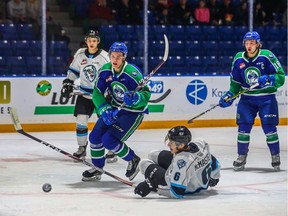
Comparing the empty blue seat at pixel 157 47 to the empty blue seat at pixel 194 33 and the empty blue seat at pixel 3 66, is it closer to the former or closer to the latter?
the empty blue seat at pixel 194 33

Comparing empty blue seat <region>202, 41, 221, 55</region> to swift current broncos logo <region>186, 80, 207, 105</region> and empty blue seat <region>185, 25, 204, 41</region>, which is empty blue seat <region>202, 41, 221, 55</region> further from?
swift current broncos logo <region>186, 80, 207, 105</region>

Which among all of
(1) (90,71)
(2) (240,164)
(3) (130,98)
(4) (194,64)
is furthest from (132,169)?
(4) (194,64)

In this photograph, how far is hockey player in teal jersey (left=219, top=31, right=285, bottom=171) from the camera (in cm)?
780

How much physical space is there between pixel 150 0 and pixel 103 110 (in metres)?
5.82

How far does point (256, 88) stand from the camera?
25.8 feet

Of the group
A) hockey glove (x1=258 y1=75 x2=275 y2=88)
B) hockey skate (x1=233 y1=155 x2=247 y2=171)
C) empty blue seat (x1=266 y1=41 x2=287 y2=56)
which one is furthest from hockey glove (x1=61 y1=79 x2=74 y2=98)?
empty blue seat (x1=266 y1=41 x2=287 y2=56)

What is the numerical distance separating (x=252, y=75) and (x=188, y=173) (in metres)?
2.03

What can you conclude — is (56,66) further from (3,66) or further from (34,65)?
(3,66)

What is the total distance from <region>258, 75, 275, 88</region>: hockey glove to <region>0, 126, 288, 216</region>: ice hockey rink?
0.80 metres

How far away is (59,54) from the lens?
1147 cm

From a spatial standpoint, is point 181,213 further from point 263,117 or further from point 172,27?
point 172,27

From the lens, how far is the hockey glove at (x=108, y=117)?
6.84 meters

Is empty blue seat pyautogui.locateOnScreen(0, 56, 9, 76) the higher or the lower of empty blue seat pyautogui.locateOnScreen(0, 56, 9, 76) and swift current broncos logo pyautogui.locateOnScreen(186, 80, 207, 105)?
the higher

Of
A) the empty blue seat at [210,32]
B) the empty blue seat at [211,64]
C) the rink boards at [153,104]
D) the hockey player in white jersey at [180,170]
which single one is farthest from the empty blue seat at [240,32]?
the hockey player in white jersey at [180,170]
